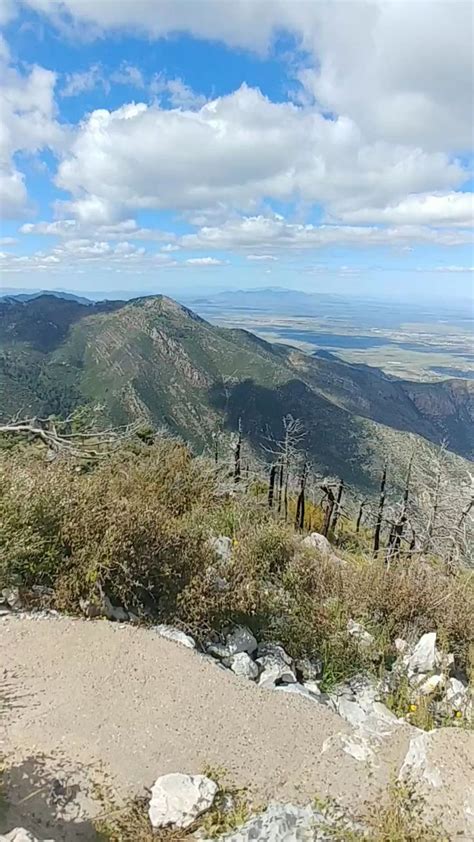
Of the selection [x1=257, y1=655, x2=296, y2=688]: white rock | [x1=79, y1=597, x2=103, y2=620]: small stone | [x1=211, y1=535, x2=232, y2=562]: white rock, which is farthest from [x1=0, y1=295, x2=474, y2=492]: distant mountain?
[x1=79, y1=597, x2=103, y2=620]: small stone

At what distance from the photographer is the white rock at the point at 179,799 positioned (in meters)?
4.58

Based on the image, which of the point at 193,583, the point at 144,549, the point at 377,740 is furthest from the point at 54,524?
the point at 377,740

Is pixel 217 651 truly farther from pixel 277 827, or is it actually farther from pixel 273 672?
pixel 277 827

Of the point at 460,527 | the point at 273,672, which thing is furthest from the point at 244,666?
the point at 460,527

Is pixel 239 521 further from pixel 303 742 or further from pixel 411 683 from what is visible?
pixel 303 742

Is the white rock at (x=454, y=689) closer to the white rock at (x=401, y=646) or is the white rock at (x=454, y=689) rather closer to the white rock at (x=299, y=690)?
the white rock at (x=401, y=646)

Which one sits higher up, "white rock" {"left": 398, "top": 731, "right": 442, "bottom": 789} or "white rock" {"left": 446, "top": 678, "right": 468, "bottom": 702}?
"white rock" {"left": 398, "top": 731, "right": 442, "bottom": 789}

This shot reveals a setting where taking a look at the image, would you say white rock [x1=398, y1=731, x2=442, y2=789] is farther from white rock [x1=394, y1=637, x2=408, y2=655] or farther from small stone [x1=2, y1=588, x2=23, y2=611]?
small stone [x1=2, y1=588, x2=23, y2=611]

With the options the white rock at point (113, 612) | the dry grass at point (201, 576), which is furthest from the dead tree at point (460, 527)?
the white rock at point (113, 612)

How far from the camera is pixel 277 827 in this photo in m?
4.32

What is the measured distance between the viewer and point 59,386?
385ft

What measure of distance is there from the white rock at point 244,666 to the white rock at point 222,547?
5.66 ft

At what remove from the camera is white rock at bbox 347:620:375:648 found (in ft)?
26.8

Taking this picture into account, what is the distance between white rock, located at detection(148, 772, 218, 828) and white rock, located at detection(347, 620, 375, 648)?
12.3 ft
